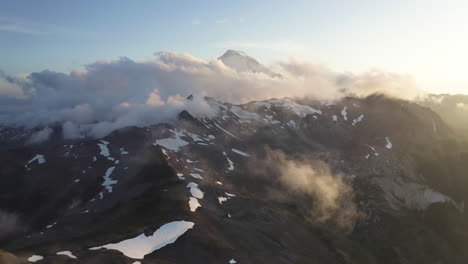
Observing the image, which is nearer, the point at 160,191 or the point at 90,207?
the point at 160,191

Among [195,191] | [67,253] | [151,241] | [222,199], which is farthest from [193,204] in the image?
[67,253]

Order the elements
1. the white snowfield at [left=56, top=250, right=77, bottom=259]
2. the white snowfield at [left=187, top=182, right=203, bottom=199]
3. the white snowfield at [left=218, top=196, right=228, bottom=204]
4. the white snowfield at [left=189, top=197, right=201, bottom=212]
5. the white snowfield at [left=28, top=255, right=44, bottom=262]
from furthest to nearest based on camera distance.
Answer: the white snowfield at [left=218, top=196, right=228, bottom=204] → the white snowfield at [left=187, top=182, right=203, bottom=199] → the white snowfield at [left=189, top=197, right=201, bottom=212] → the white snowfield at [left=56, top=250, right=77, bottom=259] → the white snowfield at [left=28, top=255, right=44, bottom=262]

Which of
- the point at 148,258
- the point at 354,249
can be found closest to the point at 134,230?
the point at 148,258

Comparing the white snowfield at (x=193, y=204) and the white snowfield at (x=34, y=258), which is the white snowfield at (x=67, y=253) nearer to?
the white snowfield at (x=34, y=258)

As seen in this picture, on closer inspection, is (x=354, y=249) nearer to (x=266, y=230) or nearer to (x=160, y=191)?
(x=266, y=230)

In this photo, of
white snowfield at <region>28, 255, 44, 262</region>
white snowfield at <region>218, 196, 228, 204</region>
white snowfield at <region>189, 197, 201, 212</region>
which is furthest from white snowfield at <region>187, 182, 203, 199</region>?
white snowfield at <region>28, 255, 44, 262</region>

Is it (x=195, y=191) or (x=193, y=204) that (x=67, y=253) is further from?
(x=195, y=191)

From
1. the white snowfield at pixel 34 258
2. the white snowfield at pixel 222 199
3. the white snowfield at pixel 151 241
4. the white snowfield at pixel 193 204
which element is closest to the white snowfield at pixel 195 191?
the white snowfield at pixel 193 204

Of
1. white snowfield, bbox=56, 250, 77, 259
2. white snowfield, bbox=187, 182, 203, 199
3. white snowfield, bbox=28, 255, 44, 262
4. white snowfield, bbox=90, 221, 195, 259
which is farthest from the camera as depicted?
white snowfield, bbox=187, 182, 203, 199

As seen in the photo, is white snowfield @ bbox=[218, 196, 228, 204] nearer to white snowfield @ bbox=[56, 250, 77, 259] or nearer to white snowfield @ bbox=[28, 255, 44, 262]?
white snowfield @ bbox=[56, 250, 77, 259]
